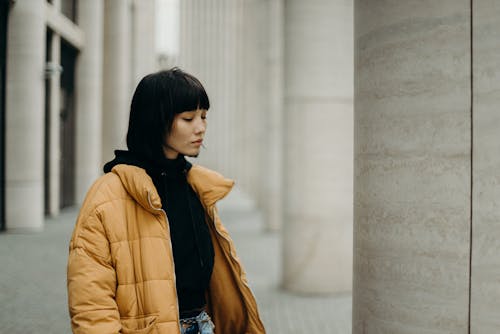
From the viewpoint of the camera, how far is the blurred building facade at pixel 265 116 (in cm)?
824

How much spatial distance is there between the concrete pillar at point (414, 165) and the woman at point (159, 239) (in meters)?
0.72

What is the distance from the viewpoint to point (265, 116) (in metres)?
18.2

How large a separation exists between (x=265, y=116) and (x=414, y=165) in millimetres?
15480

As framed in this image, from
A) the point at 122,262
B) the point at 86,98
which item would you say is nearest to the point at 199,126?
the point at 122,262

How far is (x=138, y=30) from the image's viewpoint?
33.8 metres

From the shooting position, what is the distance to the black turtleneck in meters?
2.43

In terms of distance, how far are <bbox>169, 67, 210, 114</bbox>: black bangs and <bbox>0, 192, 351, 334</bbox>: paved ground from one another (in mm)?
4318

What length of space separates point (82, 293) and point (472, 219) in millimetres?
1560

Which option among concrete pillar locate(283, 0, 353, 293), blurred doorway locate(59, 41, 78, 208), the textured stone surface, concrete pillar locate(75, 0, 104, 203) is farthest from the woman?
concrete pillar locate(75, 0, 104, 203)

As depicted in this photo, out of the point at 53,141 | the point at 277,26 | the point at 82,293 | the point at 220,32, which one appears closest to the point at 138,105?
the point at 82,293

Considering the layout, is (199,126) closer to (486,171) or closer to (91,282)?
(91,282)

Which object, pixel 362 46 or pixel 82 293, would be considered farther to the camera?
pixel 362 46

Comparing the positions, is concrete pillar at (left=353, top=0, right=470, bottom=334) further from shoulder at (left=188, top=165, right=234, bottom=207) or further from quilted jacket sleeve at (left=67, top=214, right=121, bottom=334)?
quilted jacket sleeve at (left=67, top=214, right=121, bottom=334)

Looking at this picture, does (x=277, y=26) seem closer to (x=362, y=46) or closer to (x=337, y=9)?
(x=337, y=9)
